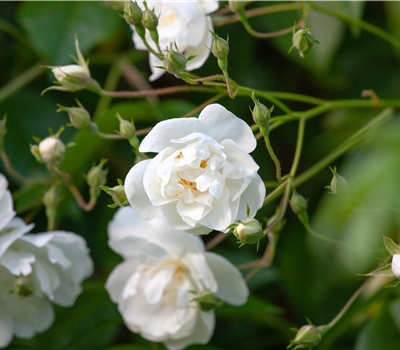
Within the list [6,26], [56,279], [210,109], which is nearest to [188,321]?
[56,279]

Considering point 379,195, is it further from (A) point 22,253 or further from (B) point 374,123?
(A) point 22,253

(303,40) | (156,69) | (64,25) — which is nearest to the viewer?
(303,40)

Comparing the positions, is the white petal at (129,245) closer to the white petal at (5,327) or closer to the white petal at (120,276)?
the white petal at (120,276)

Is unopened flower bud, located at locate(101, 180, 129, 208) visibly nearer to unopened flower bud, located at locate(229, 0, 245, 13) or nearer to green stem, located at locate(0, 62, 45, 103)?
unopened flower bud, located at locate(229, 0, 245, 13)

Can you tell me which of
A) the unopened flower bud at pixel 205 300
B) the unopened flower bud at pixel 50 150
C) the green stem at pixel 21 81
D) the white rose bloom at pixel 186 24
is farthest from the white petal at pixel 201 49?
the green stem at pixel 21 81

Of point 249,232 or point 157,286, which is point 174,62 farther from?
point 157,286

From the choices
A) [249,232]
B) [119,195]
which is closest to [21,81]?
[119,195]

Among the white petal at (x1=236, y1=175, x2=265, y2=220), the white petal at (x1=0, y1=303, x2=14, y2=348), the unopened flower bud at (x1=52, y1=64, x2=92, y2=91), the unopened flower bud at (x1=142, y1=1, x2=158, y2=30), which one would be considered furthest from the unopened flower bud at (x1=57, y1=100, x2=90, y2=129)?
the white petal at (x1=0, y1=303, x2=14, y2=348)
